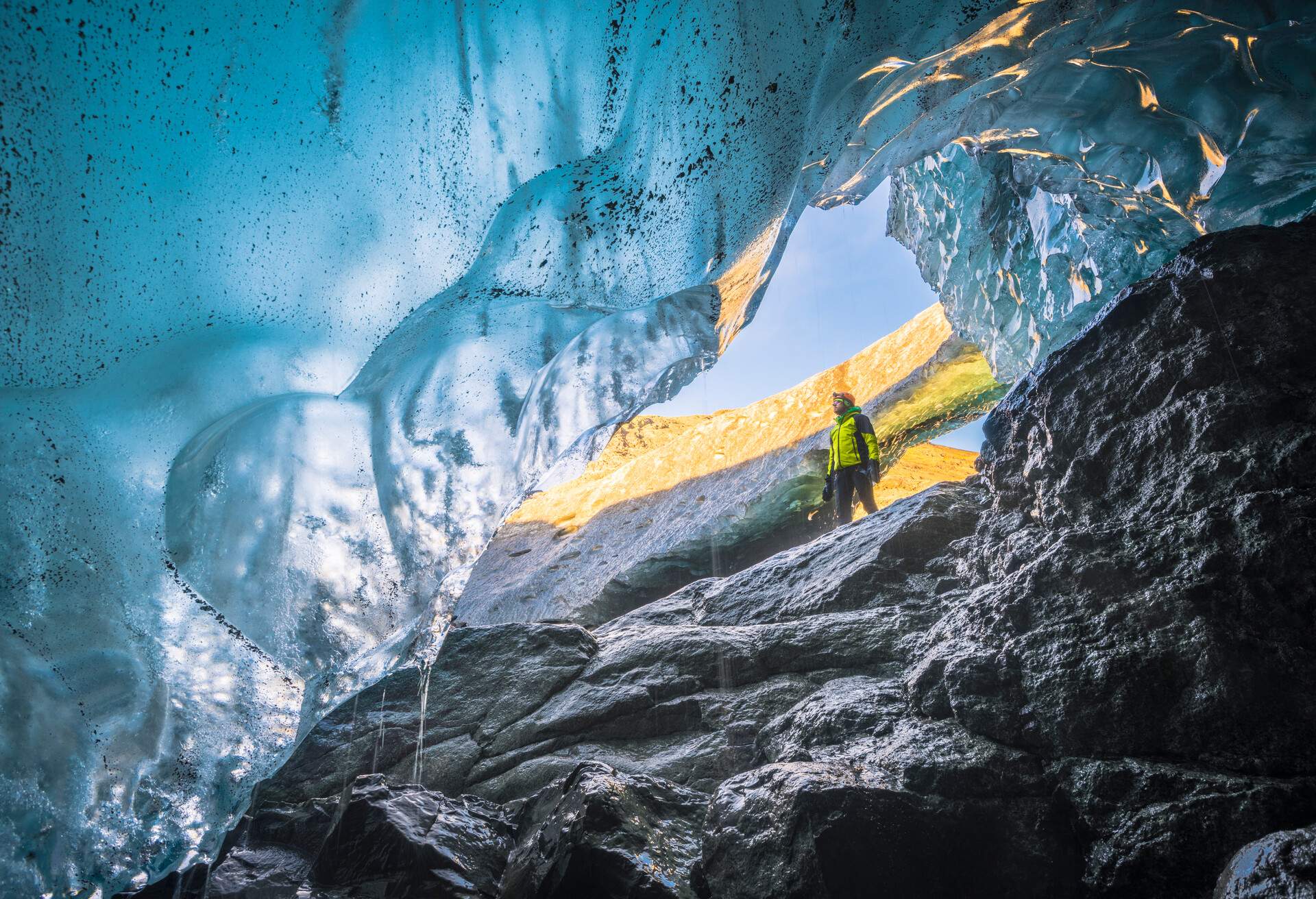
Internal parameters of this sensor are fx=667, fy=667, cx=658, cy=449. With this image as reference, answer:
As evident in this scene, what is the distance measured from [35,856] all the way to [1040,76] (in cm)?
484

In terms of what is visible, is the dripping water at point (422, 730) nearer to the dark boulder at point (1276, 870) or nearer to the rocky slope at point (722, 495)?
the dark boulder at point (1276, 870)

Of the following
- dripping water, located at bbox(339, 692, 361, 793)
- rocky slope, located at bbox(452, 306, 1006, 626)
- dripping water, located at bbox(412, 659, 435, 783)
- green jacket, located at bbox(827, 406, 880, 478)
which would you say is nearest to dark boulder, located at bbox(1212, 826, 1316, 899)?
dripping water, located at bbox(412, 659, 435, 783)

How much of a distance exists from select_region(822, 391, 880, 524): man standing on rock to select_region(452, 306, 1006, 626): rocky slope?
216 centimetres

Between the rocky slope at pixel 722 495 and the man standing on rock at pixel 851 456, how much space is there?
2.16 m

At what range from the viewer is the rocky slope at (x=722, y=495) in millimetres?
9523

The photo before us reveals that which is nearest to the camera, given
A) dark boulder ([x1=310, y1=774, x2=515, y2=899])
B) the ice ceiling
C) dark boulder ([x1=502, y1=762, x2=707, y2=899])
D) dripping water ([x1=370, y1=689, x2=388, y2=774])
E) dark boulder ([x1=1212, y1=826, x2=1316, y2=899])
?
dark boulder ([x1=1212, y1=826, x2=1316, y2=899])

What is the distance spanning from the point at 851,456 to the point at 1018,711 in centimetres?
448

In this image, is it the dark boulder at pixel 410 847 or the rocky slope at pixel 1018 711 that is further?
the dark boulder at pixel 410 847

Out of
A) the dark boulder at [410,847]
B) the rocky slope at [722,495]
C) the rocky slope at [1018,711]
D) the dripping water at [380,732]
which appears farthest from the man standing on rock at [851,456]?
the dark boulder at [410,847]

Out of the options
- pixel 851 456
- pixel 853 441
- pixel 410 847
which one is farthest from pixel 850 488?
pixel 410 847

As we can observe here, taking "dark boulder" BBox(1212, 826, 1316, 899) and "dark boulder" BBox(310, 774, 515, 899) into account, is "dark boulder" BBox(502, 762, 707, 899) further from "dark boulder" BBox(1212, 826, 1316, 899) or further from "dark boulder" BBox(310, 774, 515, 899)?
"dark boulder" BBox(1212, 826, 1316, 899)

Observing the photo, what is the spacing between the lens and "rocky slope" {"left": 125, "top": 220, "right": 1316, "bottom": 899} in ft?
7.52

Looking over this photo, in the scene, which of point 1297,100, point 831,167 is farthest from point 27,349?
point 1297,100

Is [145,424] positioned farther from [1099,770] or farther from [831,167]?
[1099,770]
